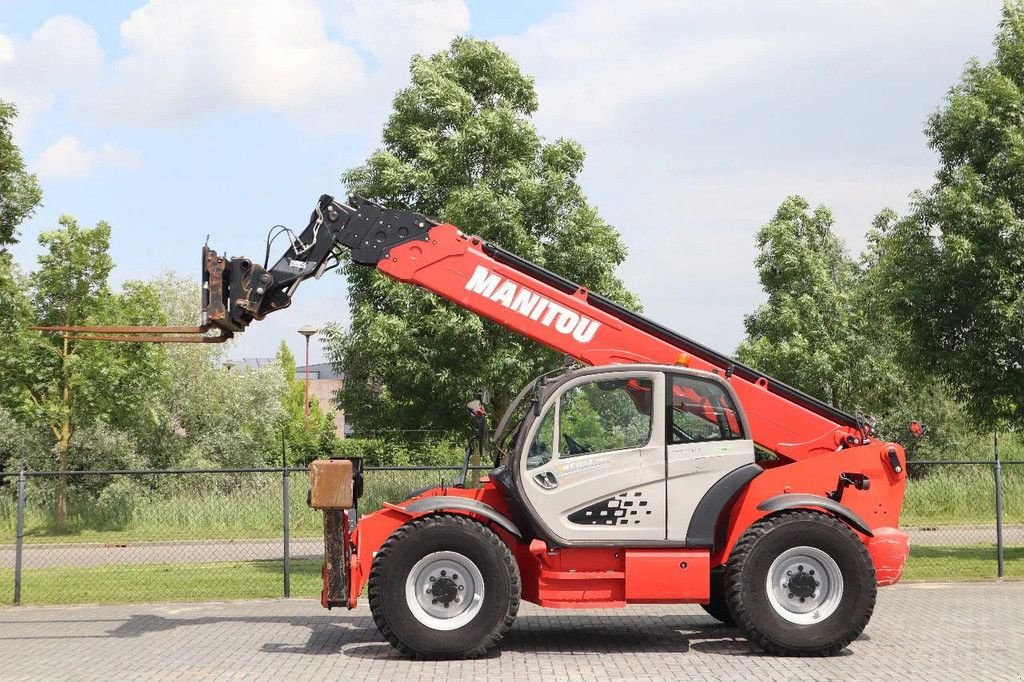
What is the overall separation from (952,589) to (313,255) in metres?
9.29

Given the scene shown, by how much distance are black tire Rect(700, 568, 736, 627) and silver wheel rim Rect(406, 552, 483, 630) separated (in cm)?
222

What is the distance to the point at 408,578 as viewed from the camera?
1071 cm

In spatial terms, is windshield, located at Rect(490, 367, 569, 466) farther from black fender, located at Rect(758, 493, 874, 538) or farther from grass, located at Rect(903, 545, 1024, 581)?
grass, located at Rect(903, 545, 1024, 581)

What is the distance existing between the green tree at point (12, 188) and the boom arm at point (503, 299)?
756cm

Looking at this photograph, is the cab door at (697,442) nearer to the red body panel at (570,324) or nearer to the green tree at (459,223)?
the red body panel at (570,324)

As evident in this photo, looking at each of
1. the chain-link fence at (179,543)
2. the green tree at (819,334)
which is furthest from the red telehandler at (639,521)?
the green tree at (819,334)

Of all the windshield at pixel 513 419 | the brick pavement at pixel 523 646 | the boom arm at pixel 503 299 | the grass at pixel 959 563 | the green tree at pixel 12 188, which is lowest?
the grass at pixel 959 563

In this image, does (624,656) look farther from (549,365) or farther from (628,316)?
(549,365)

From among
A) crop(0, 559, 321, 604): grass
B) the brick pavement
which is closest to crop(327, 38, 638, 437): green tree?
crop(0, 559, 321, 604): grass

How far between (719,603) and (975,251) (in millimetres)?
8970

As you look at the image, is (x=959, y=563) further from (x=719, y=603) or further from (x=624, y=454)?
(x=624, y=454)

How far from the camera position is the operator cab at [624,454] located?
1090cm

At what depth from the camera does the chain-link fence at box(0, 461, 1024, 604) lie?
16844mm

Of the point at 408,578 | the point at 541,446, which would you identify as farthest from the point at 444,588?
the point at 541,446
